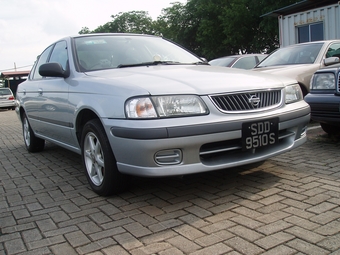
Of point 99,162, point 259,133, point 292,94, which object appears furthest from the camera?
point 292,94

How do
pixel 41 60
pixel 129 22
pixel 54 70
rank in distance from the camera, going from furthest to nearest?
1. pixel 129 22
2. pixel 41 60
3. pixel 54 70

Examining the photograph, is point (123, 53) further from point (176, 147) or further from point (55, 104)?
point (176, 147)

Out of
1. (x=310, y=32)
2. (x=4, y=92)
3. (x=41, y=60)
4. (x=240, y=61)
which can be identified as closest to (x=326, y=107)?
(x=41, y=60)

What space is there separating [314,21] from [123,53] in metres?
9.43

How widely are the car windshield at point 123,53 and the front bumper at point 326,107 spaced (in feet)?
5.20

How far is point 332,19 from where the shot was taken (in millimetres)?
11383

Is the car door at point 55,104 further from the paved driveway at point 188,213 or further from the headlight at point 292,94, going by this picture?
the headlight at point 292,94

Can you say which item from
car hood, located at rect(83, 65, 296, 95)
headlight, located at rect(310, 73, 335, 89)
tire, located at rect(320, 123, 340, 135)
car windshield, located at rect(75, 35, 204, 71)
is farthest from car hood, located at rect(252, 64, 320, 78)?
car hood, located at rect(83, 65, 296, 95)

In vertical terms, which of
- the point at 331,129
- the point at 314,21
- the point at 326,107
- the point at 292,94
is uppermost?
the point at 314,21

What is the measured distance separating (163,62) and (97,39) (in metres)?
0.85

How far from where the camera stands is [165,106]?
115 inches

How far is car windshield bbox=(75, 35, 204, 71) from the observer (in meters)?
4.03

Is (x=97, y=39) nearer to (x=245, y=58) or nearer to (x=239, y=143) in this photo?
(x=239, y=143)

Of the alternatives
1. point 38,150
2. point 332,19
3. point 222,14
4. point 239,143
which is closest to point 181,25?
point 222,14
